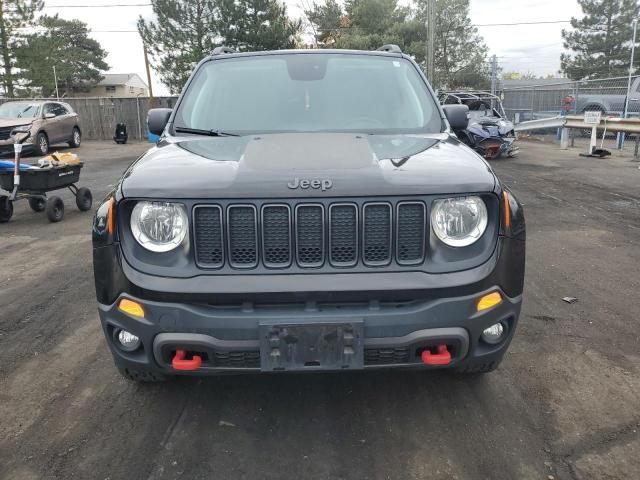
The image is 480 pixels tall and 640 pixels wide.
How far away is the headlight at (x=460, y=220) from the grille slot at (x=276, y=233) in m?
0.65

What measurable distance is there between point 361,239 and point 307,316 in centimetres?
42

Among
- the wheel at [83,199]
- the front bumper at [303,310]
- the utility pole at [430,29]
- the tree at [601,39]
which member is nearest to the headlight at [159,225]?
the front bumper at [303,310]

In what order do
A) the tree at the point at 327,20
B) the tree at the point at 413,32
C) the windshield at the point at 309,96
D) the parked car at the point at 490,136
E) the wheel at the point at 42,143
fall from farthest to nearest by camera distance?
the tree at the point at 327,20, the tree at the point at 413,32, the wheel at the point at 42,143, the parked car at the point at 490,136, the windshield at the point at 309,96

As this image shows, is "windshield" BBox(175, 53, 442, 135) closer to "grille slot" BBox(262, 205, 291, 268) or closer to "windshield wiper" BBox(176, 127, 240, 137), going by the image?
"windshield wiper" BBox(176, 127, 240, 137)

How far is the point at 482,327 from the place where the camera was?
2.48m

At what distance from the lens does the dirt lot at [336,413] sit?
2.56m

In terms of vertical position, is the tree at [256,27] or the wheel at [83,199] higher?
the tree at [256,27]

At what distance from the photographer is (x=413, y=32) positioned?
136 ft

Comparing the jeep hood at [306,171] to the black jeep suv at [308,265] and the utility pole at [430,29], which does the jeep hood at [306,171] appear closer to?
the black jeep suv at [308,265]

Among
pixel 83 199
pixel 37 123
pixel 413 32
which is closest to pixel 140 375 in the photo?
pixel 83 199

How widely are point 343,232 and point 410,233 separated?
30 cm

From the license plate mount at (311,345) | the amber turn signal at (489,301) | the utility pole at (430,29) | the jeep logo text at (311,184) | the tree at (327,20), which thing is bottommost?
the license plate mount at (311,345)

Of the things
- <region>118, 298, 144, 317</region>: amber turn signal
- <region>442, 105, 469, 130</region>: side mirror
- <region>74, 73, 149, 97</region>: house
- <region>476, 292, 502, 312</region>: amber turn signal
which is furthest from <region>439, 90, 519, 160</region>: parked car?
<region>74, 73, 149, 97</region>: house

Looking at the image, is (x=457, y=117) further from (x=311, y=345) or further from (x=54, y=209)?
(x=54, y=209)
